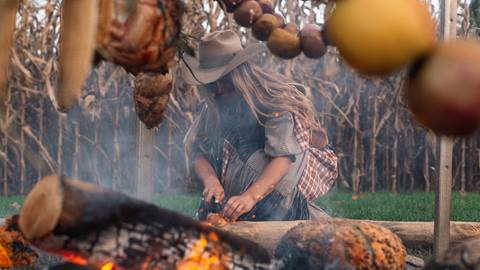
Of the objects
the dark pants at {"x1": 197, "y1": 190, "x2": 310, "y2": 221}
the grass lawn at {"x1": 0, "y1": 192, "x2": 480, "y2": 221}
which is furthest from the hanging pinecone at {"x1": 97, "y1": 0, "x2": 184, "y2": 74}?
the grass lawn at {"x1": 0, "y1": 192, "x2": 480, "y2": 221}

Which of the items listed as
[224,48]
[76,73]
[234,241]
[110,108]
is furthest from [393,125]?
[76,73]

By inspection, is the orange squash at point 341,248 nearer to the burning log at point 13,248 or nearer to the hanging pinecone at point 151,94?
the hanging pinecone at point 151,94

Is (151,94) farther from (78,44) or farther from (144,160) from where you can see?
(78,44)

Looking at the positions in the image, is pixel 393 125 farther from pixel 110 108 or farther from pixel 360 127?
pixel 110 108

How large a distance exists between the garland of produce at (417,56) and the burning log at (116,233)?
0.93 metres

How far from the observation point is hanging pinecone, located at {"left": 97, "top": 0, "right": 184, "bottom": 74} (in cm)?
135

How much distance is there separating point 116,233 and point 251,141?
2343 millimetres

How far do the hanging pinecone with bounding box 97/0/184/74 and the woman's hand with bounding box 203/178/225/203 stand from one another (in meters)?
2.33

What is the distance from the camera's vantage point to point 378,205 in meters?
7.75

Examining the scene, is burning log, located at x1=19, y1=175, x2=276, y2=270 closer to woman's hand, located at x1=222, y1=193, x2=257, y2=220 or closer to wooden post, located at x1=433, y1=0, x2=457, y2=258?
wooden post, located at x1=433, y1=0, x2=457, y2=258

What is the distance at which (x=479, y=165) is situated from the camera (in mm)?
8867

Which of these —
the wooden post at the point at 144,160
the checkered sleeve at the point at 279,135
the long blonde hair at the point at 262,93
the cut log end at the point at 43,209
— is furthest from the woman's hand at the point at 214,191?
the cut log end at the point at 43,209

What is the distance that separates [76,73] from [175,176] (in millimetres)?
7444

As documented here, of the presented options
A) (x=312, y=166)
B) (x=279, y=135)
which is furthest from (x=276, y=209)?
(x=279, y=135)
